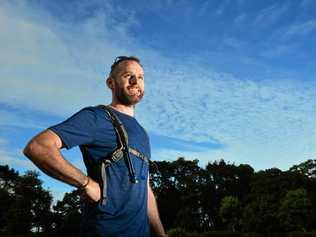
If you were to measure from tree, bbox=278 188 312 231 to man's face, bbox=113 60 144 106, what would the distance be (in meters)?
68.3

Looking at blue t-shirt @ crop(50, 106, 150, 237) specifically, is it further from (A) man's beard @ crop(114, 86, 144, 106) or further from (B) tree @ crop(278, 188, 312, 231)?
(B) tree @ crop(278, 188, 312, 231)

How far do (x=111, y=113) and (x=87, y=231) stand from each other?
1021 millimetres

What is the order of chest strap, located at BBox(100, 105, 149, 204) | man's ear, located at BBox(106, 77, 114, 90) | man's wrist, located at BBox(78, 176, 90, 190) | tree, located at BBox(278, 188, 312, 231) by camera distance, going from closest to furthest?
man's wrist, located at BBox(78, 176, 90, 190) → chest strap, located at BBox(100, 105, 149, 204) → man's ear, located at BBox(106, 77, 114, 90) → tree, located at BBox(278, 188, 312, 231)

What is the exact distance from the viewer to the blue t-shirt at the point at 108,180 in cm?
367

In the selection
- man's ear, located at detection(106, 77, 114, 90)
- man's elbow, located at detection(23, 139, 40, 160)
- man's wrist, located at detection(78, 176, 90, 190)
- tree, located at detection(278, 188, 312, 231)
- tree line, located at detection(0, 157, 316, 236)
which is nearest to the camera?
man's elbow, located at detection(23, 139, 40, 160)

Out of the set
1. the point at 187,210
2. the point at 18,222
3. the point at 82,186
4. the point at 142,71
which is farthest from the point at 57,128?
the point at 187,210

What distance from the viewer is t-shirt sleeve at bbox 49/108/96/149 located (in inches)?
141

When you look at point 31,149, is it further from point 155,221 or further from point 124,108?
point 155,221

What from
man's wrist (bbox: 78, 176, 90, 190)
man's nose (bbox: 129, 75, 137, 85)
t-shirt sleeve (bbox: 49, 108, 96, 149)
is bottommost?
man's wrist (bbox: 78, 176, 90, 190)

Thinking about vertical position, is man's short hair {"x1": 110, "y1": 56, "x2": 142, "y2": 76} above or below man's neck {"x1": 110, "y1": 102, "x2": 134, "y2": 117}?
above

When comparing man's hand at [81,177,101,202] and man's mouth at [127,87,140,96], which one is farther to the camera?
man's mouth at [127,87,140,96]

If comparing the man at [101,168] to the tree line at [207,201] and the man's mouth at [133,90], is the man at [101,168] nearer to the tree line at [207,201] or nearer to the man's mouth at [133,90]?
the man's mouth at [133,90]

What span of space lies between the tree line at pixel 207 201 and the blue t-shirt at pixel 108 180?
2434 inches

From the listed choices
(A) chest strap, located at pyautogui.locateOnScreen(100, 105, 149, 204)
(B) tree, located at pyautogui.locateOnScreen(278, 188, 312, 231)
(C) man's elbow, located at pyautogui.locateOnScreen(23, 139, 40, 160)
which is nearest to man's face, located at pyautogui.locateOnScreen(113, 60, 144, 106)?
(A) chest strap, located at pyautogui.locateOnScreen(100, 105, 149, 204)
